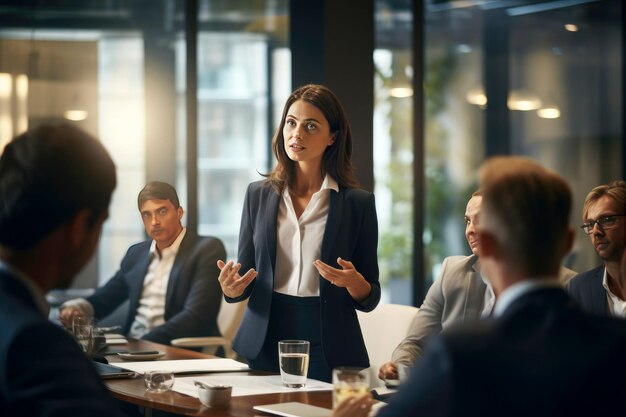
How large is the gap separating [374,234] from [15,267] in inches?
76.7

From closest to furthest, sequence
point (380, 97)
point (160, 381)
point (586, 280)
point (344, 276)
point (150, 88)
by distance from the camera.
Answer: point (160, 381) < point (344, 276) < point (586, 280) < point (150, 88) < point (380, 97)

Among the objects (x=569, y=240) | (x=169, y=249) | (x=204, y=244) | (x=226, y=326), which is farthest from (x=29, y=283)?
(x=226, y=326)

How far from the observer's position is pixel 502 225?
62.6 inches

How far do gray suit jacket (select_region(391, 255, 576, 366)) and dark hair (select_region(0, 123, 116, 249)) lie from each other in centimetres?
199

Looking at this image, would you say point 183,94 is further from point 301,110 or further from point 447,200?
point 301,110

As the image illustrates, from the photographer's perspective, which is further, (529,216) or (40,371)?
(529,216)

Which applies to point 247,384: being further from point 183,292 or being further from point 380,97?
point 380,97

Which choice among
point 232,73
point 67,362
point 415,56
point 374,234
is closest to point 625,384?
point 67,362

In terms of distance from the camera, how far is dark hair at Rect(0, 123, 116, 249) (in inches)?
62.2

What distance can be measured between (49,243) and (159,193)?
202 cm

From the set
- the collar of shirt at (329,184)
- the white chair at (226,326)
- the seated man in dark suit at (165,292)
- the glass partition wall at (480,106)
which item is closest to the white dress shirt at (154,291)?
the seated man in dark suit at (165,292)

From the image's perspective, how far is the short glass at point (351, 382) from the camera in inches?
90.7

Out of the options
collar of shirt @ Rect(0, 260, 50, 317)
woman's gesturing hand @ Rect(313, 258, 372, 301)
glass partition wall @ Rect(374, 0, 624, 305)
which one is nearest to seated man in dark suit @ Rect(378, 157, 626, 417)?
collar of shirt @ Rect(0, 260, 50, 317)

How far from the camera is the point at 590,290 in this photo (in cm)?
348
